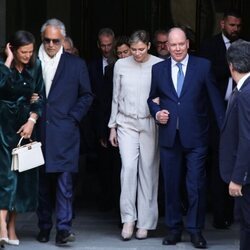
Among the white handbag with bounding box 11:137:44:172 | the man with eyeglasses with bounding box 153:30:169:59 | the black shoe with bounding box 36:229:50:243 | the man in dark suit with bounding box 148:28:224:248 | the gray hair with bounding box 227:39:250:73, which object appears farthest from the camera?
the man with eyeglasses with bounding box 153:30:169:59

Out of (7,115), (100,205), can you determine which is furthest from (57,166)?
(100,205)

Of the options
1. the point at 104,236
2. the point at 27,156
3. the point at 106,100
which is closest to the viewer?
the point at 27,156

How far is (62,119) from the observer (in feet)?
29.2

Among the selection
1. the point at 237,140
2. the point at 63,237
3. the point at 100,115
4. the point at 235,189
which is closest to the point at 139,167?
the point at 63,237

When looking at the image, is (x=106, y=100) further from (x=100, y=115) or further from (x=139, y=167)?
(x=139, y=167)

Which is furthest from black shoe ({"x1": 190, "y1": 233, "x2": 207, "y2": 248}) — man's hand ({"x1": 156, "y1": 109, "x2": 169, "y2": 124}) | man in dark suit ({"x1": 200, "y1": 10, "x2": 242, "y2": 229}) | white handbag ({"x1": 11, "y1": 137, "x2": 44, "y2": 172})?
white handbag ({"x1": 11, "y1": 137, "x2": 44, "y2": 172})

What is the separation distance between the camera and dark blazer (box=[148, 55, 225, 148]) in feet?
29.0

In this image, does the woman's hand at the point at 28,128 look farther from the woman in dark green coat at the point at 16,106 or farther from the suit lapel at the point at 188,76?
the suit lapel at the point at 188,76

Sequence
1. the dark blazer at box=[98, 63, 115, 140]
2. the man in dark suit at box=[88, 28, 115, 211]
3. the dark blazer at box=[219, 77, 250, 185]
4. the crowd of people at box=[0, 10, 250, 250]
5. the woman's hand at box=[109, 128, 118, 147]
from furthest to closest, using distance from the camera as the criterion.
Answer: the man in dark suit at box=[88, 28, 115, 211] < the dark blazer at box=[98, 63, 115, 140] < the woman's hand at box=[109, 128, 118, 147] < the crowd of people at box=[0, 10, 250, 250] < the dark blazer at box=[219, 77, 250, 185]

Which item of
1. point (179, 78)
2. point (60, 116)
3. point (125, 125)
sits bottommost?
point (125, 125)

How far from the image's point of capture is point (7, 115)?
8664mm

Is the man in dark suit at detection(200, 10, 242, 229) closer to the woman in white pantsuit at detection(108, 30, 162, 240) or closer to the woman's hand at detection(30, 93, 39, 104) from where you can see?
the woman in white pantsuit at detection(108, 30, 162, 240)

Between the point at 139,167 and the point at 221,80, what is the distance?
1.28 meters

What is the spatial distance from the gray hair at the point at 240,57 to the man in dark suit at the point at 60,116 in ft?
6.38
